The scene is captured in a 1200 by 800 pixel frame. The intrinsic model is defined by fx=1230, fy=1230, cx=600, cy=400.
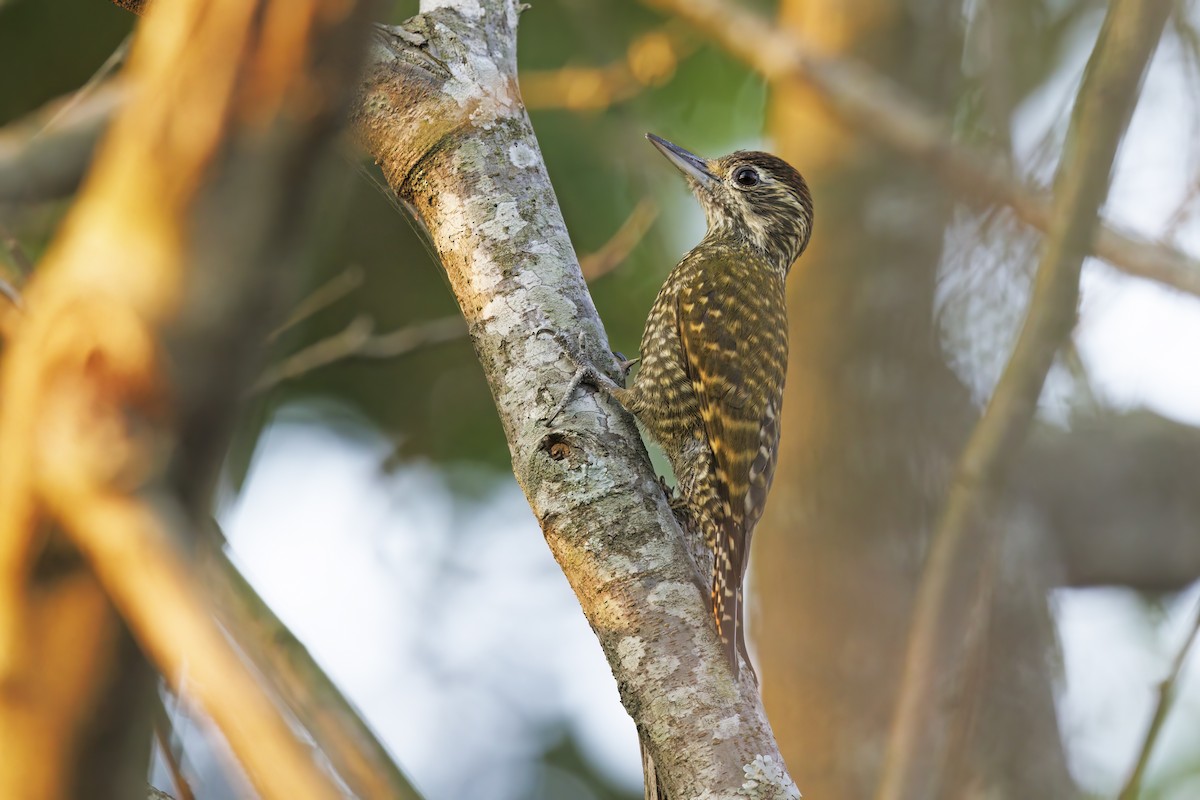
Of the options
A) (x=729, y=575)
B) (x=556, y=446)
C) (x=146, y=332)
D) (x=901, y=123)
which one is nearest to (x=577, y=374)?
(x=556, y=446)

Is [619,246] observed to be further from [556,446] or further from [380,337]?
[556,446]

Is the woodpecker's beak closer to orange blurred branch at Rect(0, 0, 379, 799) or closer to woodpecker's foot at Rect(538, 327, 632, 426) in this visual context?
Answer: woodpecker's foot at Rect(538, 327, 632, 426)

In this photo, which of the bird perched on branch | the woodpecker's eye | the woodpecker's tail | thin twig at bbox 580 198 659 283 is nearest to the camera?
the woodpecker's tail

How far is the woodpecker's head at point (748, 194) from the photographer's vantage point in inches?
192

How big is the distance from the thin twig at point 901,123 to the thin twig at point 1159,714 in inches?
55.6

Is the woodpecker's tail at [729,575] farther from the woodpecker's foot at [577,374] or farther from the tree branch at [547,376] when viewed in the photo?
the woodpecker's foot at [577,374]

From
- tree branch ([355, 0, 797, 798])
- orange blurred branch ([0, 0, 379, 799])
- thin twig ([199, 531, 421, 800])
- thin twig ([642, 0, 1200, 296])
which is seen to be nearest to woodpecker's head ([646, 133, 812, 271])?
thin twig ([642, 0, 1200, 296])

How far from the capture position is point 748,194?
4.89 m

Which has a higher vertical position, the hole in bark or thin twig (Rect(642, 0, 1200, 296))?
thin twig (Rect(642, 0, 1200, 296))

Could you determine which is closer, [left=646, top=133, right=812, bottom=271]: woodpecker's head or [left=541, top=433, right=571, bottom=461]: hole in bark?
[left=541, top=433, right=571, bottom=461]: hole in bark

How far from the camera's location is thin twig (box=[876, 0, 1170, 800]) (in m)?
1.63

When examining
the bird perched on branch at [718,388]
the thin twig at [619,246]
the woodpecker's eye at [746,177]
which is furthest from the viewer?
the woodpecker's eye at [746,177]

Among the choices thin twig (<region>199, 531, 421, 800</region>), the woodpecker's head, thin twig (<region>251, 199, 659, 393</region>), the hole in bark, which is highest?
the woodpecker's head

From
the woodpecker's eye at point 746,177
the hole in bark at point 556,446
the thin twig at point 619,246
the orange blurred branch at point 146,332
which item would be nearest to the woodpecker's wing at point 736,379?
the thin twig at point 619,246
